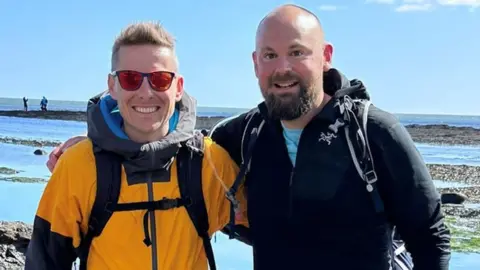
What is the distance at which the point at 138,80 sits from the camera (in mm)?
4160

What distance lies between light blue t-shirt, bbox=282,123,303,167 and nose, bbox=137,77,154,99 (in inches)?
38.6

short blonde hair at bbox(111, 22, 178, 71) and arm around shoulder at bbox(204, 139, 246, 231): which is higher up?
short blonde hair at bbox(111, 22, 178, 71)

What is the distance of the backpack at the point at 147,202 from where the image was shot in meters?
4.05

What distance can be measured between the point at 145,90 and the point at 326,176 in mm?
1300

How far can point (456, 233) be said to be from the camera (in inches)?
596

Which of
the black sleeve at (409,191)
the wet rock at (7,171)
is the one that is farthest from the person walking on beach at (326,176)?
the wet rock at (7,171)

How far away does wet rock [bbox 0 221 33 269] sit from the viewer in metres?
9.22

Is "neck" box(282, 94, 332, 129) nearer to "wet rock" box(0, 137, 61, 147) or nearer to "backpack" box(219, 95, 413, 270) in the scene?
"backpack" box(219, 95, 413, 270)

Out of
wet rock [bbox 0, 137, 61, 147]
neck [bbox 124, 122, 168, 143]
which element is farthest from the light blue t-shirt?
wet rock [bbox 0, 137, 61, 147]

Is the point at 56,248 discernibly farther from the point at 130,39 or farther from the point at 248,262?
the point at 248,262

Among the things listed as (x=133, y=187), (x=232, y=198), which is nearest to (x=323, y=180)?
(x=232, y=198)

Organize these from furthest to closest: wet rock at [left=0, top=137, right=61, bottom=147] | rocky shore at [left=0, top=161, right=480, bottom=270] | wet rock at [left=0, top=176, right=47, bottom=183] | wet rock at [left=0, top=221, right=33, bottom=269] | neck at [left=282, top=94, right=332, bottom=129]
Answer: wet rock at [left=0, top=137, right=61, bottom=147] → wet rock at [left=0, top=176, right=47, bottom=183] → rocky shore at [left=0, top=161, right=480, bottom=270] → wet rock at [left=0, top=221, right=33, bottom=269] → neck at [left=282, top=94, right=332, bottom=129]

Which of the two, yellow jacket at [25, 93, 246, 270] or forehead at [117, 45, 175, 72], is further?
forehead at [117, 45, 175, 72]

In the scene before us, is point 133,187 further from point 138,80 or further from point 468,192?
point 468,192
